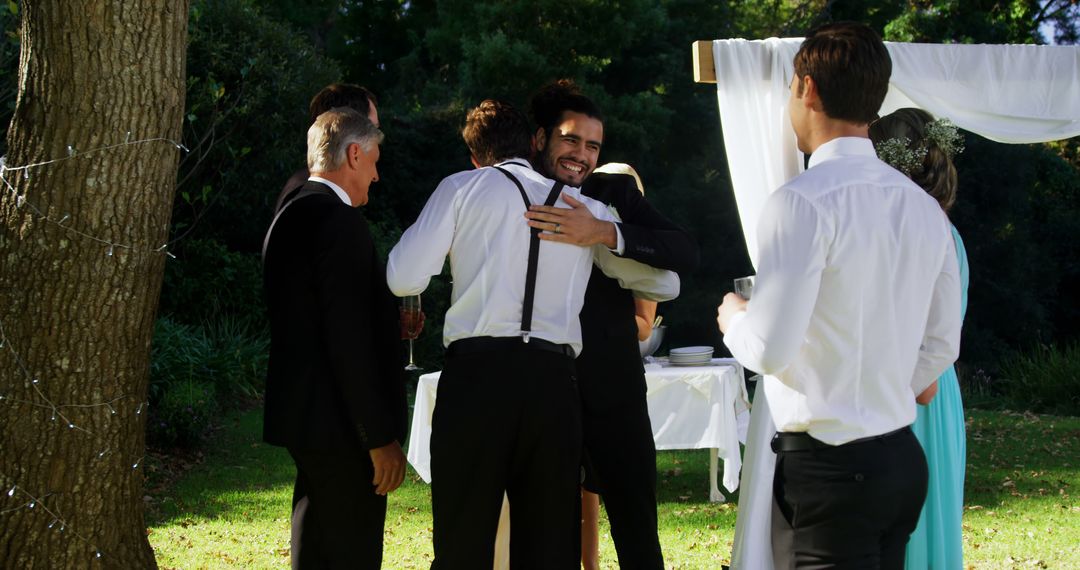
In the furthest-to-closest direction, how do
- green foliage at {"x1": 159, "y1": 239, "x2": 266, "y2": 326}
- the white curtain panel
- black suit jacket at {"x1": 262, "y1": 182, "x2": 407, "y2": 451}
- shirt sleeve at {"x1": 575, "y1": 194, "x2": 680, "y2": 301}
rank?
green foliage at {"x1": 159, "y1": 239, "x2": 266, "y2": 326} < the white curtain panel < shirt sleeve at {"x1": 575, "y1": 194, "x2": 680, "y2": 301} < black suit jacket at {"x1": 262, "y1": 182, "x2": 407, "y2": 451}

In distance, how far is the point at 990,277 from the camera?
1541 cm

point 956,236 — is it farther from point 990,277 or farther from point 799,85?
point 990,277

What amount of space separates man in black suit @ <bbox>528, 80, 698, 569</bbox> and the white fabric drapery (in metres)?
0.36

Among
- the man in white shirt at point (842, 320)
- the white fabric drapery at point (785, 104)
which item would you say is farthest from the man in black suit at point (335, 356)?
the white fabric drapery at point (785, 104)

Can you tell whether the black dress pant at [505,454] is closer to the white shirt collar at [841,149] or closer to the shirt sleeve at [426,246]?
the shirt sleeve at [426,246]

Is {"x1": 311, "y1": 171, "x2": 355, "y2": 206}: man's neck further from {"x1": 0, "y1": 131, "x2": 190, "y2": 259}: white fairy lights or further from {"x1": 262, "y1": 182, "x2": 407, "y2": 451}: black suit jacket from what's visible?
{"x1": 0, "y1": 131, "x2": 190, "y2": 259}: white fairy lights

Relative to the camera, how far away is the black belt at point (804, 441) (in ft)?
7.27

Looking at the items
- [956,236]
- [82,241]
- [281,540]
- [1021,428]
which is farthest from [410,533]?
[1021,428]

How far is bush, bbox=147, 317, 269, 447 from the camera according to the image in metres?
7.59

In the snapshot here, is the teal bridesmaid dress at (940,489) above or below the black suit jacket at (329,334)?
below

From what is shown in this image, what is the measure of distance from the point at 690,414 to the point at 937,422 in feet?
7.56

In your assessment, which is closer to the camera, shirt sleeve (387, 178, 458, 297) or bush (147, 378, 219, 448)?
shirt sleeve (387, 178, 458, 297)

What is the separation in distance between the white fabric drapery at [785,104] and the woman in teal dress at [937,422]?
1.74 ft

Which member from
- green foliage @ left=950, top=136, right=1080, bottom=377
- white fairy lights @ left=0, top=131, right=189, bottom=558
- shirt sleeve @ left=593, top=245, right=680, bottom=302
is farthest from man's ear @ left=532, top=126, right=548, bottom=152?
green foliage @ left=950, top=136, right=1080, bottom=377
